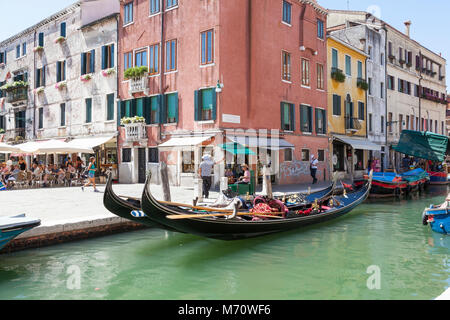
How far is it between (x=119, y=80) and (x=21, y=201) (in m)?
8.98

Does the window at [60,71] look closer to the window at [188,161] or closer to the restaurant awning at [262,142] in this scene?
the window at [188,161]

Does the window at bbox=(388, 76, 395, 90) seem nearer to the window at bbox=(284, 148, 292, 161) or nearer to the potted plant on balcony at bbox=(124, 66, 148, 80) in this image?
the window at bbox=(284, 148, 292, 161)

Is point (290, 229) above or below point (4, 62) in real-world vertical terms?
below

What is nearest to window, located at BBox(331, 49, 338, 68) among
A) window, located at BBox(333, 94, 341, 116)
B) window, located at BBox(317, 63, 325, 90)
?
window, located at BBox(317, 63, 325, 90)

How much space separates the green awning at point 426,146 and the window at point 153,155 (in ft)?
41.1

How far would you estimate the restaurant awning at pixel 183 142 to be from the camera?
1348cm

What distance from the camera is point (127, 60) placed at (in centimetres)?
1684

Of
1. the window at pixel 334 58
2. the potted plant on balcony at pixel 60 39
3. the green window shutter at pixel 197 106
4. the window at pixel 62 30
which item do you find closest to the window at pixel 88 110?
the potted plant on balcony at pixel 60 39

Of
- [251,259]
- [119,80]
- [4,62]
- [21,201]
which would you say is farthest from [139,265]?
[4,62]

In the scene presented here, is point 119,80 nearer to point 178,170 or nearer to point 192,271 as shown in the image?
point 178,170

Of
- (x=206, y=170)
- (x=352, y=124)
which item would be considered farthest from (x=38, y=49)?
(x=352, y=124)

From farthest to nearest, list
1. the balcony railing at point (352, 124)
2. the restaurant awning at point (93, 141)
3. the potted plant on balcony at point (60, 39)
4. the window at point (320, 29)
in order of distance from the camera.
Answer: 1. the balcony railing at point (352, 124)
2. the potted plant on balcony at point (60, 39)
3. the window at point (320, 29)
4. the restaurant awning at point (93, 141)

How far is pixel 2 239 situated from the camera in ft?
16.8

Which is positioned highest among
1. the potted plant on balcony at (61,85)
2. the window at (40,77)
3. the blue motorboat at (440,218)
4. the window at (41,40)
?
the window at (41,40)
